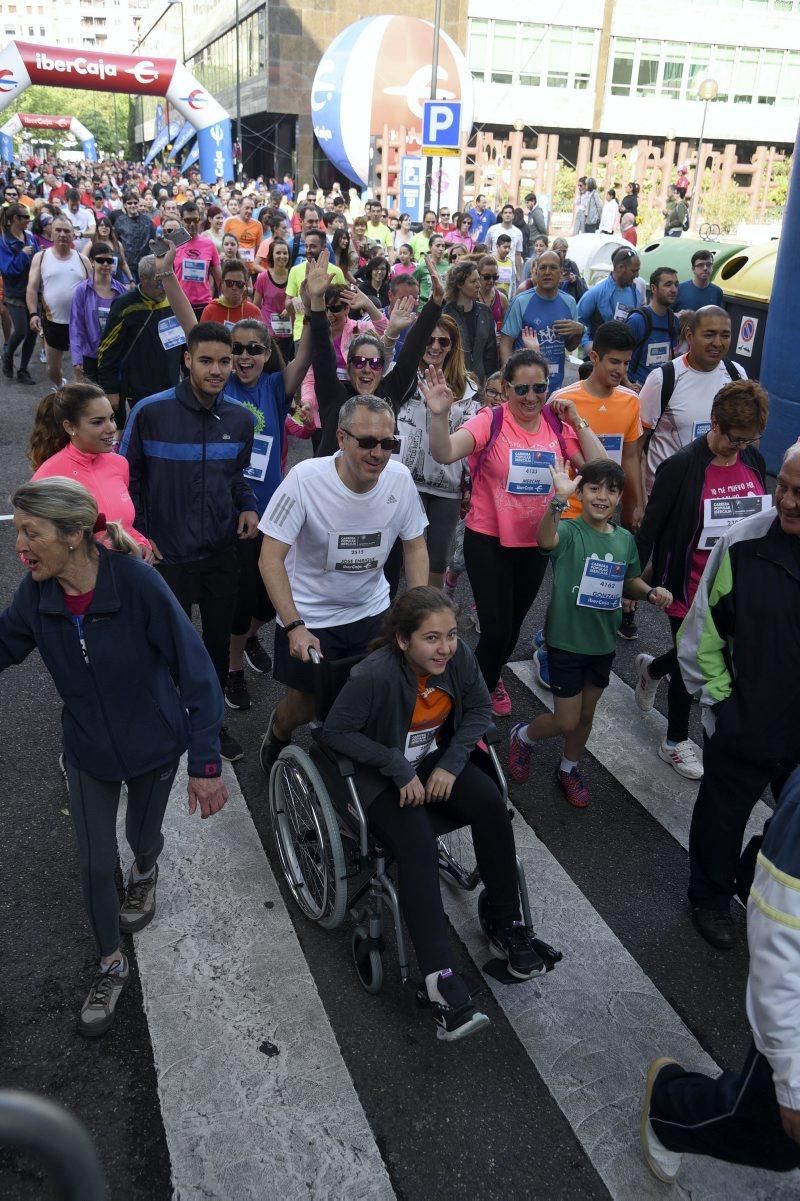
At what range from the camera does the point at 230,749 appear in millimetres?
4824

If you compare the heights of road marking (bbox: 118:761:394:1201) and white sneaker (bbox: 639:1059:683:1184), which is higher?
white sneaker (bbox: 639:1059:683:1184)

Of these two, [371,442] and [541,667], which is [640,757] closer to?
[541,667]

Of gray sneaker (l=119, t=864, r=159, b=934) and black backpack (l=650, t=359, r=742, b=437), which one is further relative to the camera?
black backpack (l=650, t=359, r=742, b=437)

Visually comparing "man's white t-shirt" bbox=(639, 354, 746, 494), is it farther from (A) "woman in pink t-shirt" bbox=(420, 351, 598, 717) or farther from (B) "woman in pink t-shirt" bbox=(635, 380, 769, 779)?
(B) "woman in pink t-shirt" bbox=(635, 380, 769, 779)

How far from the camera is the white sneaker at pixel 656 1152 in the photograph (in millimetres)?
2756

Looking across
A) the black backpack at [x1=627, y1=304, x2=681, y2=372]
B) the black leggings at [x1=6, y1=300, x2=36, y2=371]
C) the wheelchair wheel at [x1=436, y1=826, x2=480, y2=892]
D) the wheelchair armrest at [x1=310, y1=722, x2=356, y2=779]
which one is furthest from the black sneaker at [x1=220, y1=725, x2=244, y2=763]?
the black leggings at [x1=6, y1=300, x2=36, y2=371]

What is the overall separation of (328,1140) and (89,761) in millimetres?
1366

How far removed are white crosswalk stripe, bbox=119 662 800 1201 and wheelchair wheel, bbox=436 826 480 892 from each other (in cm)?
7

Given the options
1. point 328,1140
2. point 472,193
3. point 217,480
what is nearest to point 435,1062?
point 328,1140

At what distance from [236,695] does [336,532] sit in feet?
5.80

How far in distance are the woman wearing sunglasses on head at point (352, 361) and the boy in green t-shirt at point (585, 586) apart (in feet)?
4.07

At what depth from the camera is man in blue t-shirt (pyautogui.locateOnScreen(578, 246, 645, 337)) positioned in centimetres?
968

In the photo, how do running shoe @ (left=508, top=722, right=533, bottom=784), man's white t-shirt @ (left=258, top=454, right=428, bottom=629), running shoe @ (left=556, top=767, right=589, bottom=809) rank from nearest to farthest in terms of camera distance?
man's white t-shirt @ (left=258, top=454, right=428, bottom=629), running shoe @ (left=556, top=767, right=589, bottom=809), running shoe @ (left=508, top=722, right=533, bottom=784)

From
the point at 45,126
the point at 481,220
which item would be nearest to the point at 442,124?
the point at 481,220
